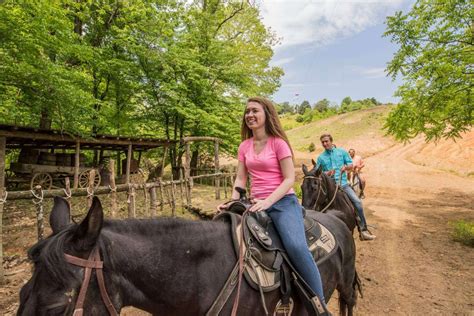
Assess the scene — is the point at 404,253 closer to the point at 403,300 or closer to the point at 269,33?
the point at 403,300

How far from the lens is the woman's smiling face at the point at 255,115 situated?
2.35 meters

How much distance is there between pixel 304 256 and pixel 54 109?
32.0ft

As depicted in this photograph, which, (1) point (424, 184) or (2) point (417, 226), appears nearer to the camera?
(2) point (417, 226)

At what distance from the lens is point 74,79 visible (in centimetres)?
904

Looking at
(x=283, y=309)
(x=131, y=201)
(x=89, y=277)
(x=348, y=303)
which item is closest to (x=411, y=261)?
(x=348, y=303)

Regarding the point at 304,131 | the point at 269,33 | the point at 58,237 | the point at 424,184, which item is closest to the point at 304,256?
the point at 58,237

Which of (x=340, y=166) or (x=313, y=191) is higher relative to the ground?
(x=340, y=166)

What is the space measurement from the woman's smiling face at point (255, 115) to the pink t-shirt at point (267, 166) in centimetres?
16

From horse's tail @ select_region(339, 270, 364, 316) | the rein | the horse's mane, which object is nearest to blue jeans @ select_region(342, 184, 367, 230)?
horse's tail @ select_region(339, 270, 364, 316)

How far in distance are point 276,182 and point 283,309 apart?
1.01 m

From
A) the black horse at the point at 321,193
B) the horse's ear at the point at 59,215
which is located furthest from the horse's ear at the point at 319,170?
the horse's ear at the point at 59,215

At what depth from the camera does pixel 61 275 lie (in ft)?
4.14

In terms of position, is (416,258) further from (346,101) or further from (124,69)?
(346,101)

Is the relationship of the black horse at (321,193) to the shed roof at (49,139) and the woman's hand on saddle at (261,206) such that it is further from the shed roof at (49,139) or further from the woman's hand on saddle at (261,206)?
the shed roof at (49,139)
